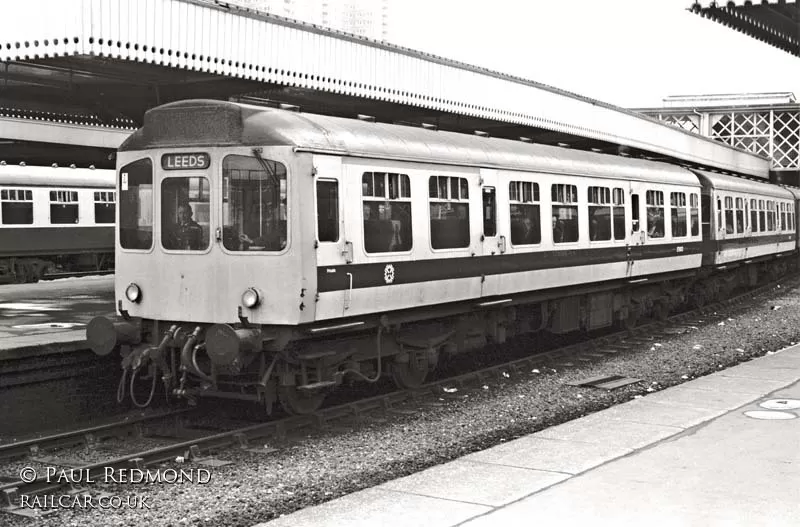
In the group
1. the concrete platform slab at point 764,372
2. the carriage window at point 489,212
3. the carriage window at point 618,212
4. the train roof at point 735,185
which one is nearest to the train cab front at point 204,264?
the carriage window at point 489,212

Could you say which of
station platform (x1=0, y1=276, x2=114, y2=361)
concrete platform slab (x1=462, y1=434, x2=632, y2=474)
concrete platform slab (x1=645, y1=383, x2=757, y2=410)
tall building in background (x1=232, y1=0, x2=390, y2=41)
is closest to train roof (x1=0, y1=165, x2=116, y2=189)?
station platform (x1=0, y1=276, x2=114, y2=361)

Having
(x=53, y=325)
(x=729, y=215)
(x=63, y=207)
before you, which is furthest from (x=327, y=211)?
(x=63, y=207)

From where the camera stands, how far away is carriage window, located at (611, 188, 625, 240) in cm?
1670

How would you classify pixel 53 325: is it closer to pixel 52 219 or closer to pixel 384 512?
pixel 384 512

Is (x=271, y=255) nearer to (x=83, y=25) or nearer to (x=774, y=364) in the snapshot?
(x=83, y=25)

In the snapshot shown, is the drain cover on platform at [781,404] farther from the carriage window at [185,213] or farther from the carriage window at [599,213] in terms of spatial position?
the carriage window at [185,213]

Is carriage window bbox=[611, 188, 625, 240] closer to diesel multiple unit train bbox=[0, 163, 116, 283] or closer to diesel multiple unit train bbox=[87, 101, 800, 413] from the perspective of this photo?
diesel multiple unit train bbox=[87, 101, 800, 413]

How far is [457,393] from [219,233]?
3.94 metres

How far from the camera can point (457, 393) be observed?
40.1 feet

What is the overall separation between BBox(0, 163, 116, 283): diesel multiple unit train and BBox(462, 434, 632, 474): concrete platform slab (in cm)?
1938

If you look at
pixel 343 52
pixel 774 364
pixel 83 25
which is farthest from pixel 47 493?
pixel 774 364

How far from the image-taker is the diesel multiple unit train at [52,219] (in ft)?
81.7

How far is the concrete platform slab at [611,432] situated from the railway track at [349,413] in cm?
213

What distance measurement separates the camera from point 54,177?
25.8 m
